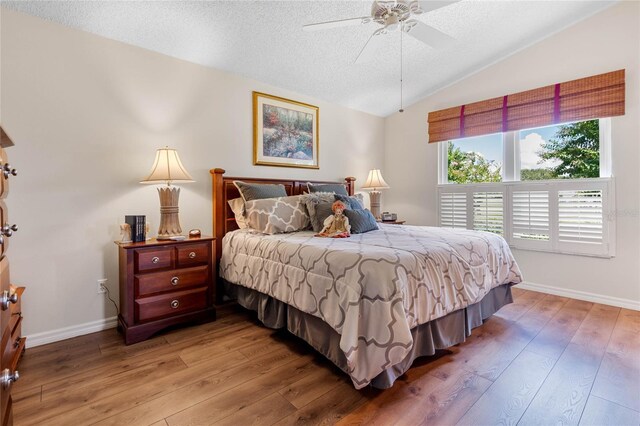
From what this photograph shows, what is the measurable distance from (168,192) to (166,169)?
0.19 meters

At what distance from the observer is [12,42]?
2.10 metres

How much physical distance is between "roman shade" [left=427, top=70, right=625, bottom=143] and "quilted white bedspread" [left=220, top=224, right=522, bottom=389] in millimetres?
1756

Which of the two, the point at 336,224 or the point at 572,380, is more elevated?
the point at 336,224

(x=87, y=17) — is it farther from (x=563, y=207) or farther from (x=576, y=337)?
(x=563, y=207)

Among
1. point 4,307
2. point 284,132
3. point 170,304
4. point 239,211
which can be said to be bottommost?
point 170,304

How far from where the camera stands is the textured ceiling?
2291 millimetres

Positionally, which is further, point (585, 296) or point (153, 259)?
point (585, 296)

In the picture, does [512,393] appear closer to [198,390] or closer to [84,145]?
[198,390]

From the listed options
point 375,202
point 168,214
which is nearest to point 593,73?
point 375,202

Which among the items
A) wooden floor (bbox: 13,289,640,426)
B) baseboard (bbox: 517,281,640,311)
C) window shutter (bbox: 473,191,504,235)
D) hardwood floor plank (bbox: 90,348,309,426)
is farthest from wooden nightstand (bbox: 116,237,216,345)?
baseboard (bbox: 517,281,640,311)

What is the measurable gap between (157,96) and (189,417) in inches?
99.6

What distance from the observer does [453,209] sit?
4035mm

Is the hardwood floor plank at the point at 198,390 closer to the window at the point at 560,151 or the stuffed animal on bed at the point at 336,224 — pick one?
the stuffed animal on bed at the point at 336,224

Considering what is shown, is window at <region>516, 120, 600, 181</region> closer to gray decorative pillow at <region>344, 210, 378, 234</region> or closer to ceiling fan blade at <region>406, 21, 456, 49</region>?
ceiling fan blade at <region>406, 21, 456, 49</region>
